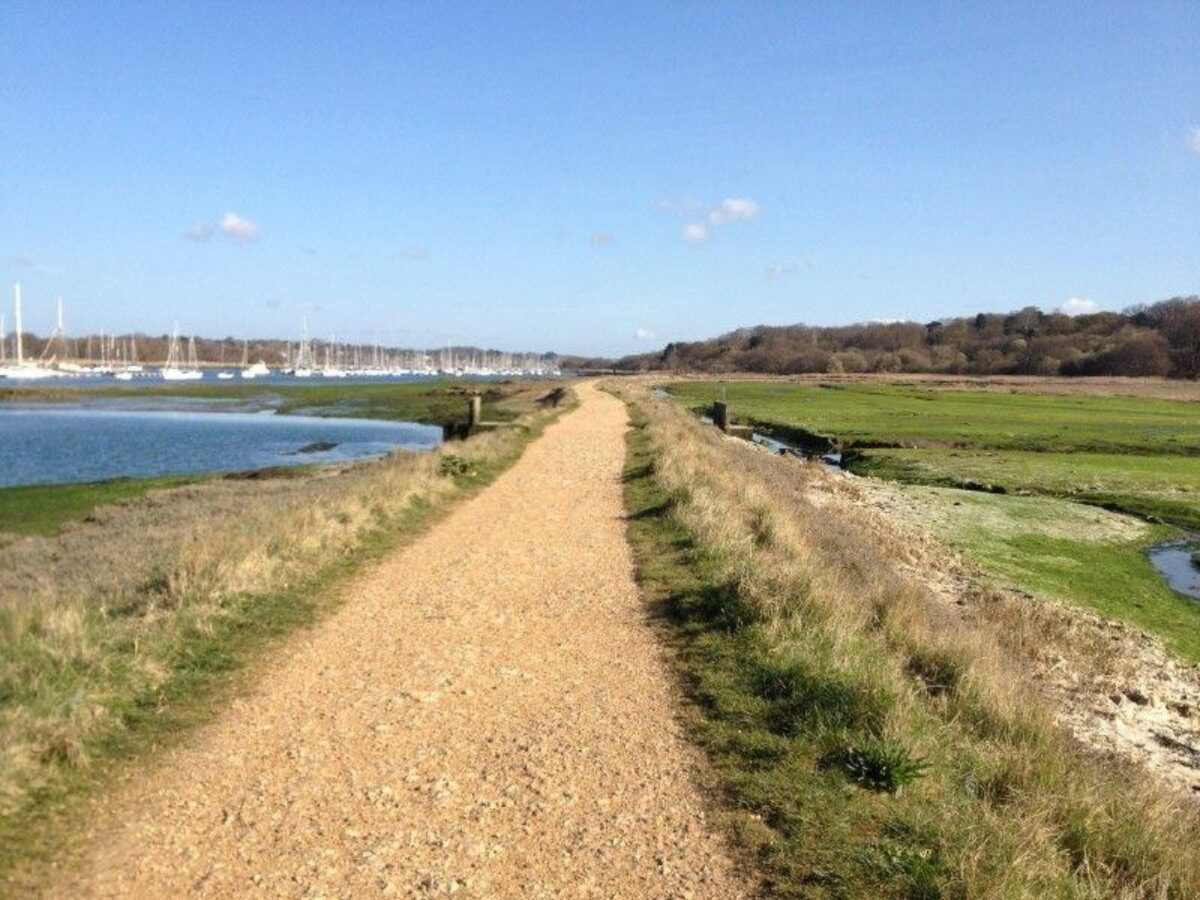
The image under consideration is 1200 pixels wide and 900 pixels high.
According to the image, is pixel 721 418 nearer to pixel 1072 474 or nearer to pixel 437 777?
pixel 1072 474

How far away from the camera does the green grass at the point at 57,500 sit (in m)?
24.2

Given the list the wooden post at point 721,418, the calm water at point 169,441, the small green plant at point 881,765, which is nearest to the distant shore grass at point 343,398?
the calm water at point 169,441

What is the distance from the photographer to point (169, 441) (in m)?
50.6

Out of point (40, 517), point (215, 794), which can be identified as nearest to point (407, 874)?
point (215, 794)

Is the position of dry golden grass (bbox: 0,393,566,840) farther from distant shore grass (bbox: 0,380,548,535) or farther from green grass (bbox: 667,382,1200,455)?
green grass (bbox: 667,382,1200,455)

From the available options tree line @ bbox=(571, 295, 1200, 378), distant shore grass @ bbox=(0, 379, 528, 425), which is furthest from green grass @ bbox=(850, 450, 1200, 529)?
tree line @ bbox=(571, 295, 1200, 378)

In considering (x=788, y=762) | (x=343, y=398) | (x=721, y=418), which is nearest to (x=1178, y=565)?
(x=788, y=762)

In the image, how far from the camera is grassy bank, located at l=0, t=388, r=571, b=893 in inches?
236

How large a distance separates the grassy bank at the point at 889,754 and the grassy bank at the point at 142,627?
161 inches

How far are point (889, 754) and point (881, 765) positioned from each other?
0.35 feet

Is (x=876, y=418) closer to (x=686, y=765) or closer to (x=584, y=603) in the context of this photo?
(x=584, y=603)

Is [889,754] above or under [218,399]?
under

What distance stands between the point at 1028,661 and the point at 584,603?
566 centimetres

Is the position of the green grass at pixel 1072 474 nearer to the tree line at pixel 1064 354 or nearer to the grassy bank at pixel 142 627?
the grassy bank at pixel 142 627
